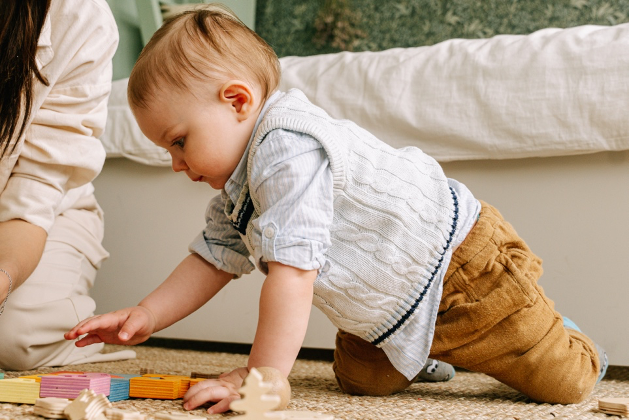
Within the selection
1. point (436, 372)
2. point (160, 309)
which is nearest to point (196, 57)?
point (160, 309)

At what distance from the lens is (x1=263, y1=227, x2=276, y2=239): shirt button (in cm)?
59

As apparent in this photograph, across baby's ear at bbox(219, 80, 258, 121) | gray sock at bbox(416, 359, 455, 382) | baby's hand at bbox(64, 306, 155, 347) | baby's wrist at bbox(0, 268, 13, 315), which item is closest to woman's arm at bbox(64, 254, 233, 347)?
baby's hand at bbox(64, 306, 155, 347)

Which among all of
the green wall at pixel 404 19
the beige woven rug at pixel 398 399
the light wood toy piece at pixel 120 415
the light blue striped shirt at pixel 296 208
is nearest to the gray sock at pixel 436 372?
the beige woven rug at pixel 398 399

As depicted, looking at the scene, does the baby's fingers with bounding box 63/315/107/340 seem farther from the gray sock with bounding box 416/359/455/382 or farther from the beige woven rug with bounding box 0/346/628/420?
the gray sock with bounding box 416/359/455/382

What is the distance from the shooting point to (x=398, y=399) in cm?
75

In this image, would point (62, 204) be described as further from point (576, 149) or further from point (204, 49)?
point (576, 149)

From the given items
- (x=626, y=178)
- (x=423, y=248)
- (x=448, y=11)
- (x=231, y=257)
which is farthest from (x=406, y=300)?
(x=448, y=11)

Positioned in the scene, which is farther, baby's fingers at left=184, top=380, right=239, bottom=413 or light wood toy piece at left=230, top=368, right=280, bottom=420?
baby's fingers at left=184, top=380, right=239, bottom=413

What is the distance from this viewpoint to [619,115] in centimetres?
97

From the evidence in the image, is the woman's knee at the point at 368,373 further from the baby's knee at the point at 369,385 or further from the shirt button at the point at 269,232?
the shirt button at the point at 269,232

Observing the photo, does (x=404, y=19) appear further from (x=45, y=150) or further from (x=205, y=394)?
(x=205, y=394)

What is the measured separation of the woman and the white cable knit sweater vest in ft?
1.11

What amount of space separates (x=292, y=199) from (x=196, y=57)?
7.3 inches

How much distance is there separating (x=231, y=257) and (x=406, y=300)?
0.73 ft
